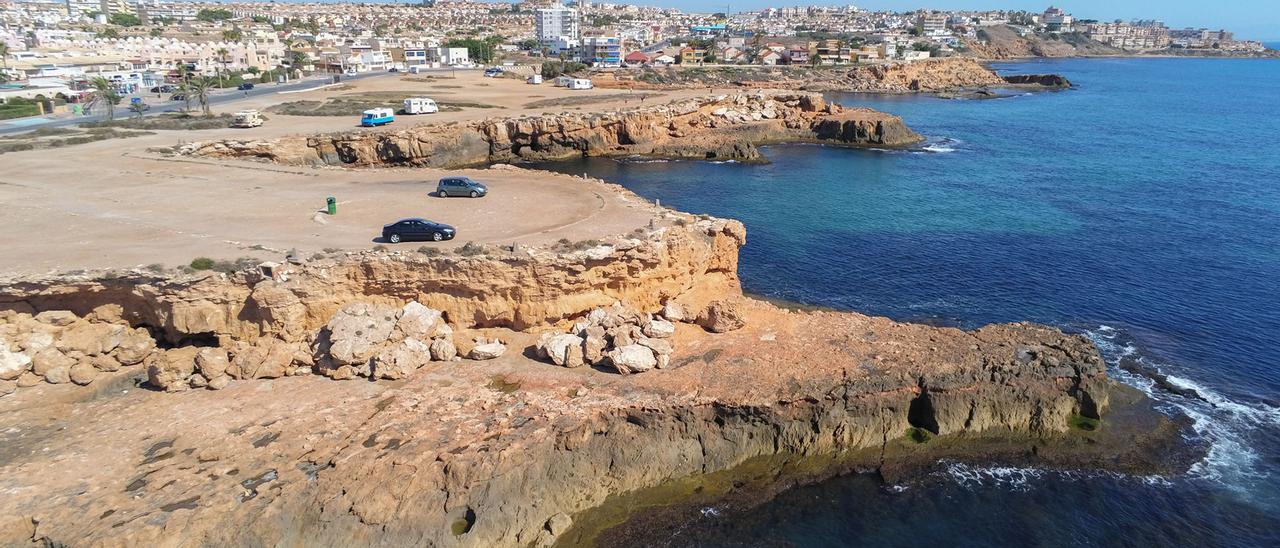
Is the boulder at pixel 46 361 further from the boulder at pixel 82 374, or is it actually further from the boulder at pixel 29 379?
the boulder at pixel 82 374

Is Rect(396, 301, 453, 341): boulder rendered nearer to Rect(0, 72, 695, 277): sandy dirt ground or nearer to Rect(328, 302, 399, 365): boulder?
Rect(328, 302, 399, 365): boulder

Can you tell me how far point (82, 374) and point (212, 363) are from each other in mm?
4572

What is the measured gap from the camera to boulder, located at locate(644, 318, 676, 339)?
2958cm

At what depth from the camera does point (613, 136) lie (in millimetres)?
82875

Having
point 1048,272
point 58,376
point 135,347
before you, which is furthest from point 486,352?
point 1048,272

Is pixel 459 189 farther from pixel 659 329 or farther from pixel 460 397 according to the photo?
pixel 460 397

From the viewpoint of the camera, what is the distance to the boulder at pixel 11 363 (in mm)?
25828

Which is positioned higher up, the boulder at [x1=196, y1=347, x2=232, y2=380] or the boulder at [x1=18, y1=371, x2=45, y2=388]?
the boulder at [x1=196, y1=347, x2=232, y2=380]

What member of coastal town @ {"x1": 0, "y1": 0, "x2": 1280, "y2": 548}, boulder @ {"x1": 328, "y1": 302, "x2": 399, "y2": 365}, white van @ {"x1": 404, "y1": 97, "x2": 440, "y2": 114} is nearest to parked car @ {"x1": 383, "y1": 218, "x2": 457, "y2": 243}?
coastal town @ {"x1": 0, "y1": 0, "x2": 1280, "y2": 548}

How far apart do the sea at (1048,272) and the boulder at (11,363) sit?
2361cm

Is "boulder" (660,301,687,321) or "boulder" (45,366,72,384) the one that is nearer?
"boulder" (45,366,72,384)

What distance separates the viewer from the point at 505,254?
29.4m

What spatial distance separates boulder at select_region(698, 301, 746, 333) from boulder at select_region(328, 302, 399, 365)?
41.9 feet

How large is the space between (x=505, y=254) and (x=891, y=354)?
1592 cm
